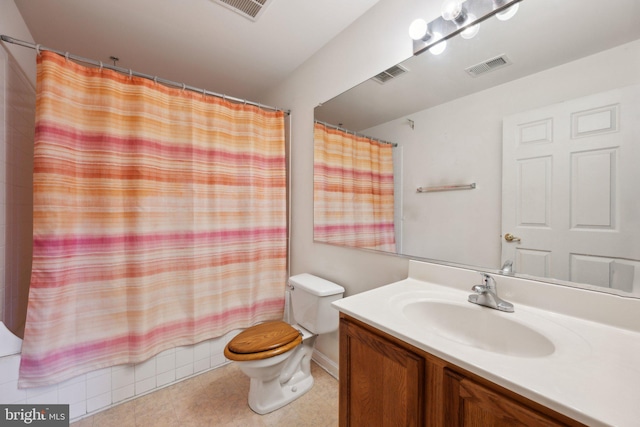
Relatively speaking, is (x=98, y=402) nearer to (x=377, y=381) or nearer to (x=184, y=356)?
(x=184, y=356)

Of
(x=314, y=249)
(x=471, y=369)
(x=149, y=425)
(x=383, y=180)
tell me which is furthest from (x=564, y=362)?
(x=149, y=425)

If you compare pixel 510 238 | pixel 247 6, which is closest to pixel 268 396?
pixel 510 238

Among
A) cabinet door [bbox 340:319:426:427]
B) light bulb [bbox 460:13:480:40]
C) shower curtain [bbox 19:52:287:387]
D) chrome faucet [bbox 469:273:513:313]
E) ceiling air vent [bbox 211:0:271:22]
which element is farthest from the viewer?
ceiling air vent [bbox 211:0:271:22]

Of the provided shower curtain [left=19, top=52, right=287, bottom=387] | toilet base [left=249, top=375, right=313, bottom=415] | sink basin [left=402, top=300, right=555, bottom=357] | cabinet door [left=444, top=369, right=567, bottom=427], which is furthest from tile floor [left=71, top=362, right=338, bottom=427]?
cabinet door [left=444, top=369, right=567, bottom=427]

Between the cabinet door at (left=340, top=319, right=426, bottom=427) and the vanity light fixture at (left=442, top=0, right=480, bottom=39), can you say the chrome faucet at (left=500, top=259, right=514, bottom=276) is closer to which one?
the cabinet door at (left=340, top=319, right=426, bottom=427)

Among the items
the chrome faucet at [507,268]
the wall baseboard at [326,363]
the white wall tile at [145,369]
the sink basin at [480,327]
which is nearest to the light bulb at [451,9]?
the chrome faucet at [507,268]

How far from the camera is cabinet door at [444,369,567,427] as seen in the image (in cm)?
52

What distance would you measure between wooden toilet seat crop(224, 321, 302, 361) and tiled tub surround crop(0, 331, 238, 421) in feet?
1.77

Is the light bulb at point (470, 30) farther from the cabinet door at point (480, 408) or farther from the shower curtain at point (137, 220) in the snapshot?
the shower curtain at point (137, 220)

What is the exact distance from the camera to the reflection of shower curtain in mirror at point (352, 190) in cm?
144

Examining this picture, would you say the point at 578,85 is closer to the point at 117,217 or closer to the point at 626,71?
the point at 626,71

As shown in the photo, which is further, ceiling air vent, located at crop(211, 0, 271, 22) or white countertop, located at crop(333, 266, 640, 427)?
ceiling air vent, located at crop(211, 0, 271, 22)

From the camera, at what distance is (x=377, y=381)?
84 centimetres

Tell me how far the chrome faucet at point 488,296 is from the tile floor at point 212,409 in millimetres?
1068
